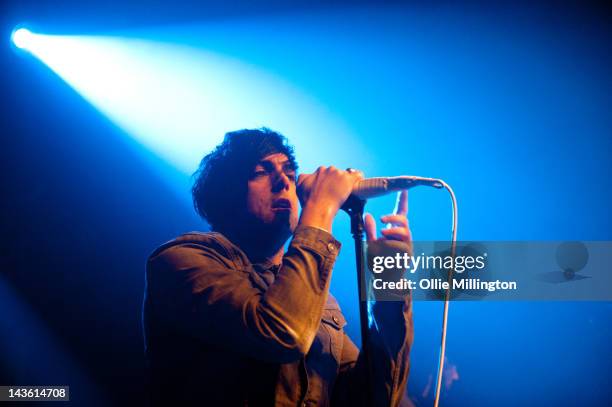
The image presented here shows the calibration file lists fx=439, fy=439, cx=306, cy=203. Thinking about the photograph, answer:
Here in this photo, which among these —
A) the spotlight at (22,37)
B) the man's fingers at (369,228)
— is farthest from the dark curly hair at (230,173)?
the spotlight at (22,37)

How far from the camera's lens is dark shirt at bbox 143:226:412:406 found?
4.17 ft

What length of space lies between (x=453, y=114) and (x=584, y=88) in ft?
3.57

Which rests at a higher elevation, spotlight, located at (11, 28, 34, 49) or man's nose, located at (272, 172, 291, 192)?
spotlight, located at (11, 28, 34, 49)

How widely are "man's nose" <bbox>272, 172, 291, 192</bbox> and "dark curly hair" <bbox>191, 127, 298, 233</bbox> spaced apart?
0.45 feet

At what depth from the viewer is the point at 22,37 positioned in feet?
11.7

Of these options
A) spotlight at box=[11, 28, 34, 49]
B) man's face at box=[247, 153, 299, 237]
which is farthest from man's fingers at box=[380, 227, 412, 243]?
spotlight at box=[11, 28, 34, 49]

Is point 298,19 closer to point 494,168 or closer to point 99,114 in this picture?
point 99,114

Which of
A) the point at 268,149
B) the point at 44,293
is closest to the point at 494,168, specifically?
the point at 268,149

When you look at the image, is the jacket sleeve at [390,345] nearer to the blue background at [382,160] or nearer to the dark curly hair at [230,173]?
the dark curly hair at [230,173]

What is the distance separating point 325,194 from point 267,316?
1.40 ft

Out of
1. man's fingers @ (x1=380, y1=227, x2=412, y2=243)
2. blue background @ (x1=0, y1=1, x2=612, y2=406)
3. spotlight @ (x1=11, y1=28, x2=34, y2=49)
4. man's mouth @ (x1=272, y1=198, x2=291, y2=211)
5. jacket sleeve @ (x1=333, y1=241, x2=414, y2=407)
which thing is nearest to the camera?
man's fingers @ (x1=380, y1=227, x2=412, y2=243)

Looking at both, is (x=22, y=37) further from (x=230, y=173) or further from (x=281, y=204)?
(x=281, y=204)

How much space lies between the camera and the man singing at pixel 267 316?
1280 mm

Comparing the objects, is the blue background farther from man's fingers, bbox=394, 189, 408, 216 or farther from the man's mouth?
man's fingers, bbox=394, 189, 408, 216
